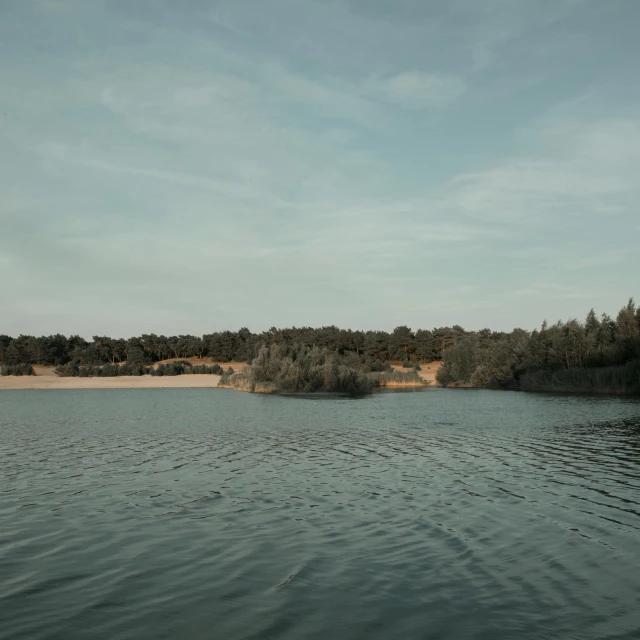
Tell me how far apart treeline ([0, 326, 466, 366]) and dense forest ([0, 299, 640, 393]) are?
0.76 feet

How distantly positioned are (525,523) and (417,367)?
421 feet

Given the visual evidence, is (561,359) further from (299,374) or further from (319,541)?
(319,541)

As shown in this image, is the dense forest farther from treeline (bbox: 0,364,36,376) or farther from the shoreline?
the shoreline

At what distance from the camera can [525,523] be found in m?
13.6

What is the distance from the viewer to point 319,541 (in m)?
12.2

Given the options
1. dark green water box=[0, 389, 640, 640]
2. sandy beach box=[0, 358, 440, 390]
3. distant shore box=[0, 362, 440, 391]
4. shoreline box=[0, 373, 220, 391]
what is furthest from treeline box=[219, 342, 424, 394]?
dark green water box=[0, 389, 640, 640]

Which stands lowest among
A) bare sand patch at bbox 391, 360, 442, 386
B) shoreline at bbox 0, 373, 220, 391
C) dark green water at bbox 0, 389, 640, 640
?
dark green water at bbox 0, 389, 640, 640

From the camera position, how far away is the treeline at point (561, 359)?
7253cm

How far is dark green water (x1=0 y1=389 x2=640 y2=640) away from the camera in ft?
27.5

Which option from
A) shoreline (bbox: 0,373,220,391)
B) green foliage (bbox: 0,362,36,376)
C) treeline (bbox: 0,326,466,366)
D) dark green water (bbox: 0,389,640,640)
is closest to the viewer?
dark green water (bbox: 0,389,640,640)

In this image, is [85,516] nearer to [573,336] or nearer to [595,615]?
[595,615]

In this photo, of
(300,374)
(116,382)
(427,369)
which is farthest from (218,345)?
(300,374)

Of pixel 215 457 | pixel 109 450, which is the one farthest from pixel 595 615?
pixel 109 450

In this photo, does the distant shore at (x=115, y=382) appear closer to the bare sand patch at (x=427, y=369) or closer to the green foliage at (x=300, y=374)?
the bare sand patch at (x=427, y=369)
